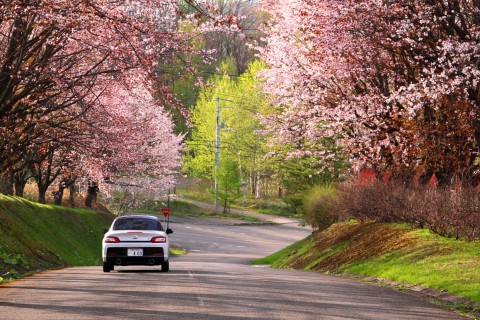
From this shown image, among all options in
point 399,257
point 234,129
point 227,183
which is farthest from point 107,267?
point 234,129

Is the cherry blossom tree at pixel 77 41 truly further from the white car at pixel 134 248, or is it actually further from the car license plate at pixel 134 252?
the car license plate at pixel 134 252

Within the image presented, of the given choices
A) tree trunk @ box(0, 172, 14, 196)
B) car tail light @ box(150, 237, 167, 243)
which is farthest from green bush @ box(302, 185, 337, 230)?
car tail light @ box(150, 237, 167, 243)

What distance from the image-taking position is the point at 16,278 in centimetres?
2008

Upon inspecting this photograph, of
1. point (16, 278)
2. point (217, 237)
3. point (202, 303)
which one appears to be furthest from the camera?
point (217, 237)

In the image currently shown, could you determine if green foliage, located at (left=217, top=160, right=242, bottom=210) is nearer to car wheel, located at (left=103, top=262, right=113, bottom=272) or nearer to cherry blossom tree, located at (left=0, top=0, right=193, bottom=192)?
cherry blossom tree, located at (left=0, top=0, right=193, bottom=192)

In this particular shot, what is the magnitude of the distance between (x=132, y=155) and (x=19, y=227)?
1241 cm

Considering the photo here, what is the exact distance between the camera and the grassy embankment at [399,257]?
17.1m

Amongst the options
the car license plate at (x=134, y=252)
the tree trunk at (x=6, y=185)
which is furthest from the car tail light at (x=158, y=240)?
the tree trunk at (x=6, y=185)

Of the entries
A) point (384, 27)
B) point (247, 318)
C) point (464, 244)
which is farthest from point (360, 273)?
point (247, 318)

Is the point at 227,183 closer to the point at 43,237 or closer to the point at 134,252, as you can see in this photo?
the point at 43,237

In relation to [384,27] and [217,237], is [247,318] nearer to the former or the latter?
[384,27]

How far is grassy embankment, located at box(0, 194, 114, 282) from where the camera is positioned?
24.6 m

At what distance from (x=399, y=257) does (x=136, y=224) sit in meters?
7.40

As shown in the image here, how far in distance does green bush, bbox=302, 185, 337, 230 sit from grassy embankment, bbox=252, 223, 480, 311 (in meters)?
4.02
